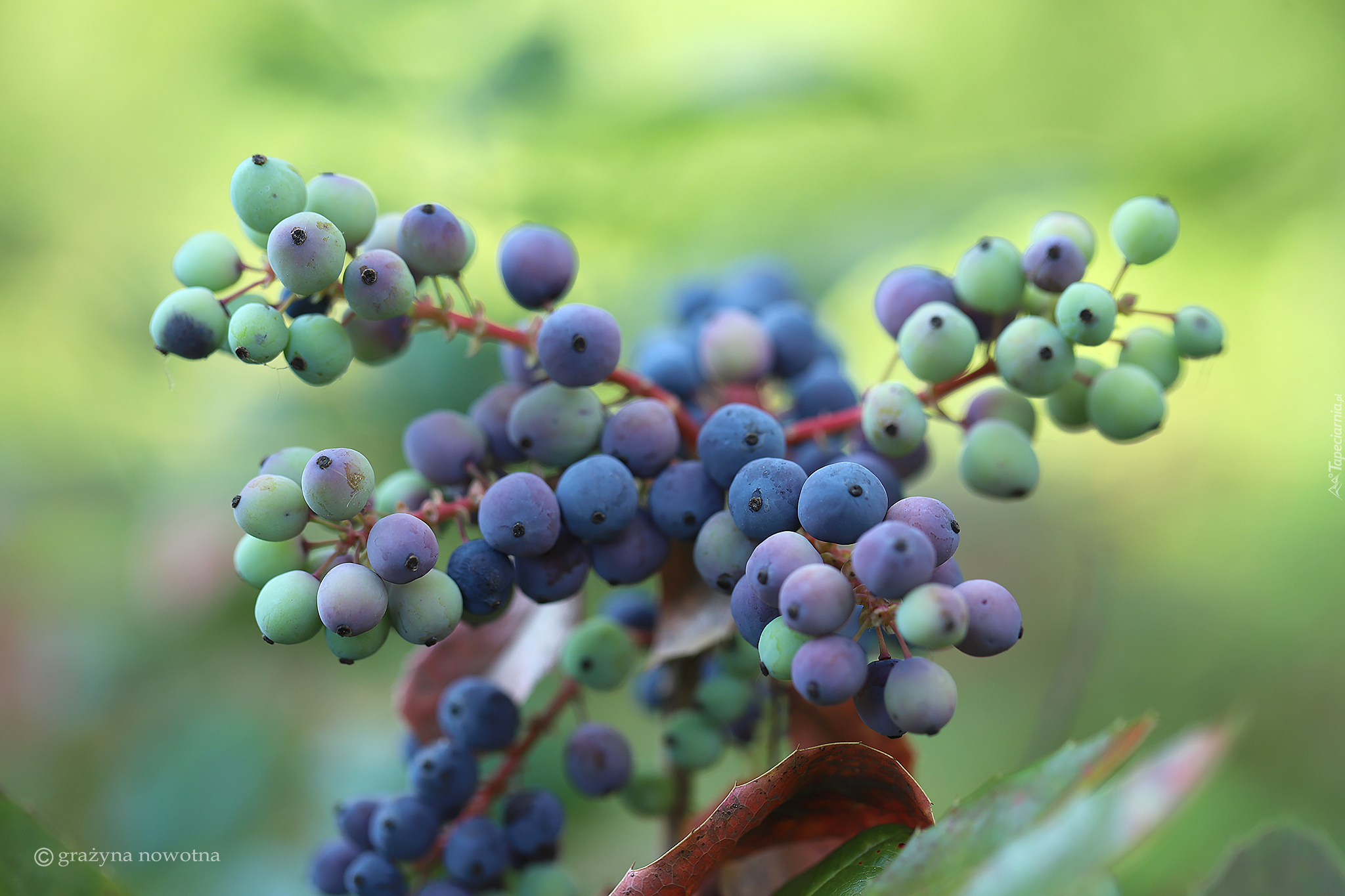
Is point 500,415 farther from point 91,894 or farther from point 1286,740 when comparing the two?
point 1286,740

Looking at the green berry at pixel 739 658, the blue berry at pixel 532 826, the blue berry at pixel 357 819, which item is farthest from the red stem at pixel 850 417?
the blue berry at pixel 357 819

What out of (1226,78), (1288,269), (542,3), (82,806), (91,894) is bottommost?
(82,806)

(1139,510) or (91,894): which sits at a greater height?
(91,894)

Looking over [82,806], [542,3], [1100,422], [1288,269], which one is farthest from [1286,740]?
[82,806]

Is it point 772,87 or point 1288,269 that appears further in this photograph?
point 772,87

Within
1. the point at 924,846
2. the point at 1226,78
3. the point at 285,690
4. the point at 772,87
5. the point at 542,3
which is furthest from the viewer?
the point at 285,690

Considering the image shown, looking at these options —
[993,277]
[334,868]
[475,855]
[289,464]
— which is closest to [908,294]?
[993,277]
